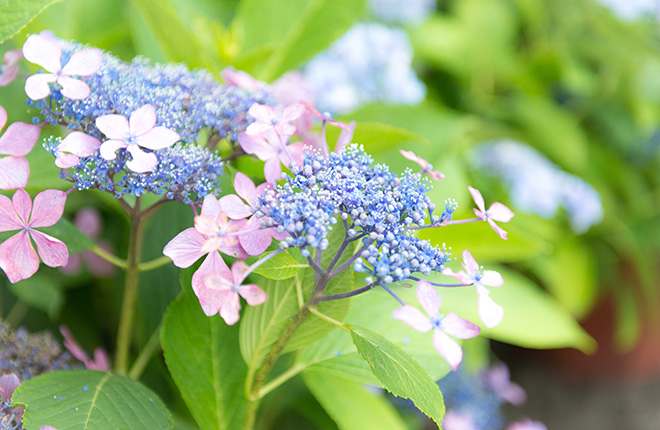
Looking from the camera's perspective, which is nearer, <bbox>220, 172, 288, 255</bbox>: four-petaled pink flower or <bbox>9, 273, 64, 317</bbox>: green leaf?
<bbox>220, 172, 288, 255</bbox>: four-petaled pink flower

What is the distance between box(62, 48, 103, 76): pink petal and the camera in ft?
0.95

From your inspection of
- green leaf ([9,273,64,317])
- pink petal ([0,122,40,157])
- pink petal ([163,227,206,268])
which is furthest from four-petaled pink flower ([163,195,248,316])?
green leaf ([9,273,64,317])

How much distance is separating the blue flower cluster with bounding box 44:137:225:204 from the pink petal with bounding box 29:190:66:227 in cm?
1

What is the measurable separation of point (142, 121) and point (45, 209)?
0.06 m

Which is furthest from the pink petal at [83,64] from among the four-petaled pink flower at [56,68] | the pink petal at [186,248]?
the pink petal at [186,248]

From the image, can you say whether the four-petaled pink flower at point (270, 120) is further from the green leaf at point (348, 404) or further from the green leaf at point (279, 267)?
the green leaf at point (348, 404)

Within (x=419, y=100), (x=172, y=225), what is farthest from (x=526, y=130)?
(x=172, y=225)

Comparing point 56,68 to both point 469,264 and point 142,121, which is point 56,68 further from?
point 469,264

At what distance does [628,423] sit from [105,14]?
1170mm

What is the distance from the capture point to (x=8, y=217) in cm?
27

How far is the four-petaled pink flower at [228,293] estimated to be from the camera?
9.6 inches

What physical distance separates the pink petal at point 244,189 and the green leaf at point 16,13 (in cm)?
14

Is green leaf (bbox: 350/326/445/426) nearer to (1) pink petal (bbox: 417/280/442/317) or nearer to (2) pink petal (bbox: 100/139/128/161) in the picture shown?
(1) pink petal (bbox: 417/280/442/317)

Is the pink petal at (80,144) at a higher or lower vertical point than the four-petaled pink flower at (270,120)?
higher
